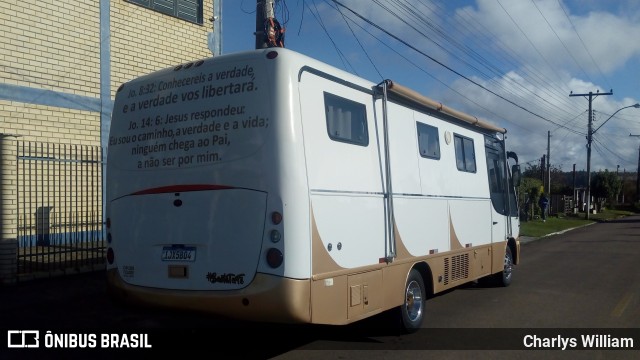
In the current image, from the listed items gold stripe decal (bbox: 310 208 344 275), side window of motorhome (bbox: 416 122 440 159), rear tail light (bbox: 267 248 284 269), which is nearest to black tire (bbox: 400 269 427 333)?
side window of motorhome (bbox: 416 122 440 159)

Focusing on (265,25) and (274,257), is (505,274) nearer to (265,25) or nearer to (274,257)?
(265,25)

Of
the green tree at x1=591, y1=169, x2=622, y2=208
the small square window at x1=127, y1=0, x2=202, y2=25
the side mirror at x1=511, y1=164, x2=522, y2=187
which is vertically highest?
the small square window at x1=127, y1=0, x2=202, y2=25

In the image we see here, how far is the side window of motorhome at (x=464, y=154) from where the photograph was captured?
983 centimetres

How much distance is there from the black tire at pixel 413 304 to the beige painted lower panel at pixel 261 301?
2.29 meters

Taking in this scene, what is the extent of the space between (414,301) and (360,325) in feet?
3.01

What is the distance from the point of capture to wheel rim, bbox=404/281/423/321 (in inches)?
316

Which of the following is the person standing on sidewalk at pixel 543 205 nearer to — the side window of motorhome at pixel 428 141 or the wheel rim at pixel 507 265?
the wheel rim at pixel 507 265

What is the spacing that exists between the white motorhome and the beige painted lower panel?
11 millimetres

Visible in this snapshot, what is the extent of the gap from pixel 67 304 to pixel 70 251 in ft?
7.95

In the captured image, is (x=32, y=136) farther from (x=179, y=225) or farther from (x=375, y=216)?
(x=375, y=216)

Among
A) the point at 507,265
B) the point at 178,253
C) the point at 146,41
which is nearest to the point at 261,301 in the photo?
the point at 178,253

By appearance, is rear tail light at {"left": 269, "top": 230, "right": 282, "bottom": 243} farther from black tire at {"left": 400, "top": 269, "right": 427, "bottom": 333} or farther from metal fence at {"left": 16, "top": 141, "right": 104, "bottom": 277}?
metal fence at {"left": 16, "top": 141, "right": 104, "bottom": 277}

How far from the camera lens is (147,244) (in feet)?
→ 21.7

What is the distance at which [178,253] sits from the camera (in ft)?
20.9
